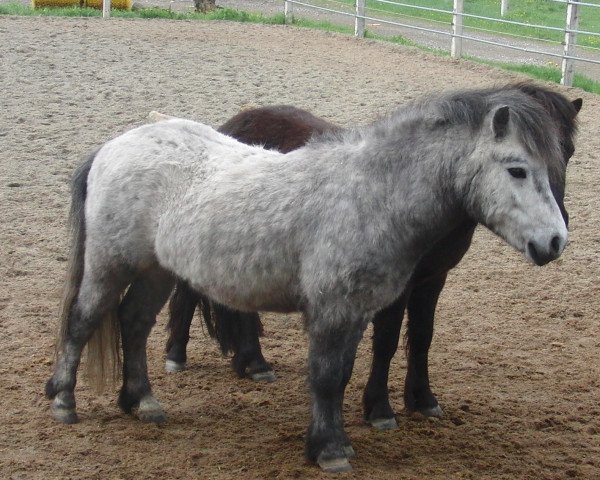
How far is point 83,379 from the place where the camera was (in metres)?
5.14

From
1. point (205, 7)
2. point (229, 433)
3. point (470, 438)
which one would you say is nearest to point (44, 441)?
point (229, 433)

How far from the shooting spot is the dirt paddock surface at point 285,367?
4496mm

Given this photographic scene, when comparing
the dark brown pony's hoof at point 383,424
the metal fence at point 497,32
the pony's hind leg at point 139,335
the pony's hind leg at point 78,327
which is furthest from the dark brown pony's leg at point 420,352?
the metal fence at point 497,32

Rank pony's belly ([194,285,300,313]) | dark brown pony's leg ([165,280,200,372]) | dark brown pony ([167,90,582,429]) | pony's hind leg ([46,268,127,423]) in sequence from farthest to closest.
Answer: dark brown pony's leg ([165,280,200,372])
pony's hind leg ([46,268,127,423])
dark brown pony ([167,90,582,429])
pony's belly ([194,285,300,313])

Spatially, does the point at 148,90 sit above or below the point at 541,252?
below

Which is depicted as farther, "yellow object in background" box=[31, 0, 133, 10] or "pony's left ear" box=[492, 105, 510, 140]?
"yellow object in background" box=[31, 0, 133, 10]

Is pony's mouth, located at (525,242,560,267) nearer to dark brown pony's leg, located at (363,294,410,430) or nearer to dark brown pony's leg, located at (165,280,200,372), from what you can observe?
dark brown pony's leg, located at (363,294,410,430)

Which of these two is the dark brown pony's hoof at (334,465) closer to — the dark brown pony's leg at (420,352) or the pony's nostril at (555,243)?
Answer: the dark brown pony's leg at (420,352)

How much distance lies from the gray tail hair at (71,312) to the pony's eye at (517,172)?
88.5 inches

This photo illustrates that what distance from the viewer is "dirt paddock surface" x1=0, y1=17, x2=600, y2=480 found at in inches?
177

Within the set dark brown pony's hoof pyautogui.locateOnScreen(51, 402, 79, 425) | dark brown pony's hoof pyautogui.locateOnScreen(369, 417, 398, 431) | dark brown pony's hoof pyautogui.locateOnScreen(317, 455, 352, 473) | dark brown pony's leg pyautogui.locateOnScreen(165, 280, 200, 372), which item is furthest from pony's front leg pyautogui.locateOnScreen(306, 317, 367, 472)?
dark brown pony's leg pyautogui.locateOnScreen(165, 280, 200, 372)

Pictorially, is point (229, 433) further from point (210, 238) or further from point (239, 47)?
point (239, 47)

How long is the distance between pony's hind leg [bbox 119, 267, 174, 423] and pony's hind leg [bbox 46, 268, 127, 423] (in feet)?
0.33

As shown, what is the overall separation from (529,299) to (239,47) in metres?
9.27
